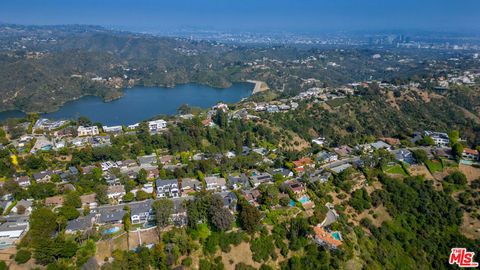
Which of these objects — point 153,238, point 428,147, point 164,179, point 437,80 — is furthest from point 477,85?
point 153,238

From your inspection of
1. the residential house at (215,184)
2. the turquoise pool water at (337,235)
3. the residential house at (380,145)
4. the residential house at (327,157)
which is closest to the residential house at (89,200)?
the residential house at (215,184)

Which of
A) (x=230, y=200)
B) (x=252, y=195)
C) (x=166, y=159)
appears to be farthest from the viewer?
(x=166, y=159)

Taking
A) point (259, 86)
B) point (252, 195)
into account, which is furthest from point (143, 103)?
point (252, 195)

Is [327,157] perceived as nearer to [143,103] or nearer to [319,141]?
[319,141]

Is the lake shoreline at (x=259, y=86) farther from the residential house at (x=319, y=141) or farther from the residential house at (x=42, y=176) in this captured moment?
the residential house at (x=42, y=176)

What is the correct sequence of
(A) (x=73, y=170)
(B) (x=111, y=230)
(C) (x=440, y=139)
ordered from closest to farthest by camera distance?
(B) (x=111, y=230), (A) (x=73, y=170), (C) (x=440, y=139)
